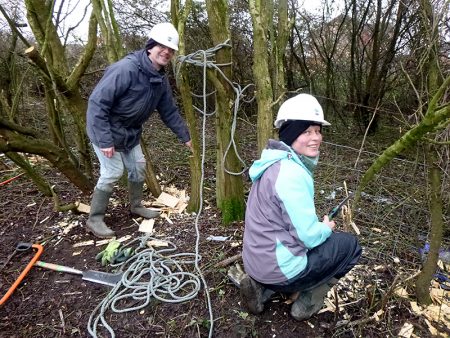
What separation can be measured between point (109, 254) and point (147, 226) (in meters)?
0.57

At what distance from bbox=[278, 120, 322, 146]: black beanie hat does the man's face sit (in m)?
1.35

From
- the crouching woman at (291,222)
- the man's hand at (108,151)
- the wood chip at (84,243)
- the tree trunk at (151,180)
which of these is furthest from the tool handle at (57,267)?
the crouching woman at (291,222)

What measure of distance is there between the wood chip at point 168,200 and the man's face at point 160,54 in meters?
1.54

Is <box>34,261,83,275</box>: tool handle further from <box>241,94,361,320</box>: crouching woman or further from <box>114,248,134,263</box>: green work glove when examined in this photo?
<box>241,94,361,320</box>: crouching woman

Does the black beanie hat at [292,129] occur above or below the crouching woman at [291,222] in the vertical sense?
above

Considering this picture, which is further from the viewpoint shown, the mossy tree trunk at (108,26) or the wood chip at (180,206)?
the wood chip at (180,206)

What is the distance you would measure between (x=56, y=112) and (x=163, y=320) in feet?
10.3

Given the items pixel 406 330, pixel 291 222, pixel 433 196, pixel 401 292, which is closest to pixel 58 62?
pixel 291 222

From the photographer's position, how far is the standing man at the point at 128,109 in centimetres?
293

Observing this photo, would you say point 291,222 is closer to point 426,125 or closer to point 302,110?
point 302,110

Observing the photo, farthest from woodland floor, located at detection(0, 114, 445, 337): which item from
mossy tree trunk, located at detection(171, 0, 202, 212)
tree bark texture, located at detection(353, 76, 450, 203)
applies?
tree bark texture, located at detection(353, 76, 450, 203)

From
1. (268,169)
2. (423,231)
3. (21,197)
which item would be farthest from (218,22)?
(21,197)

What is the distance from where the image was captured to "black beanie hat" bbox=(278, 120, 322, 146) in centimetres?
207

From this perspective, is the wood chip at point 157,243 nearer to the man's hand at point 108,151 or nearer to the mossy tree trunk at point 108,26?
the man's hand at point 108,151
